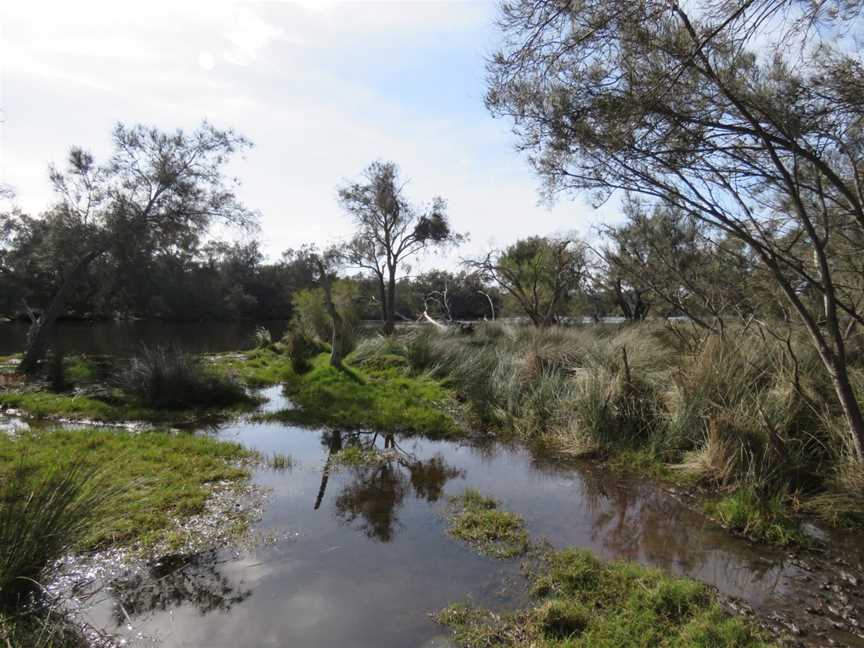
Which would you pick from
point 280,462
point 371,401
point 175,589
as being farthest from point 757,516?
point 371,401

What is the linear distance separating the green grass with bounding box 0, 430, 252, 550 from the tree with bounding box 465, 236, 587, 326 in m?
12.1

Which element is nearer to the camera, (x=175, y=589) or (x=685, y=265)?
(x=175, y=589)

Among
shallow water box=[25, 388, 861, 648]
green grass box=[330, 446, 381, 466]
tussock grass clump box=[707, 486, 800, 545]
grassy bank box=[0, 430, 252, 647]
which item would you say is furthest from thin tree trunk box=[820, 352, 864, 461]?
grassy bank box=[0, 430, 252, 647]

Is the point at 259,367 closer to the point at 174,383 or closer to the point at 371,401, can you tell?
the point at 174,383

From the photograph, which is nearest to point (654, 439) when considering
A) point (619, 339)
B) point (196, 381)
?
point (619, 339)

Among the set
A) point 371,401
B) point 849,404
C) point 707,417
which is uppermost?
point 849,404

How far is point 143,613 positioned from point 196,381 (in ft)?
24.9

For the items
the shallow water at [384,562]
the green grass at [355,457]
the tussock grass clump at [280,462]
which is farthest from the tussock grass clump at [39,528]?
the green grass at [355,457]

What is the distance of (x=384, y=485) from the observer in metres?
5.95

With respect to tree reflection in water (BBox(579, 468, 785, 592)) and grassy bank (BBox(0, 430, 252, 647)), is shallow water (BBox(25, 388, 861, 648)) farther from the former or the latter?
grassy bank (BBox(0, 430, 252, 647))

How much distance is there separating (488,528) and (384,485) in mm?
1651

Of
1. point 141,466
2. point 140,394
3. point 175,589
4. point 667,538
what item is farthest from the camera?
point 140,394

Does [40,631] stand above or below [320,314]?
below

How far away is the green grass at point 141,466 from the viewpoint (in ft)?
14.1
